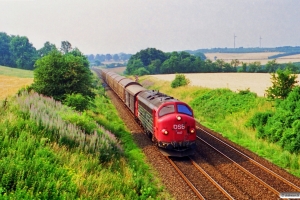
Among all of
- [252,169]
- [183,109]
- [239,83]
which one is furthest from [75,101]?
[239,83]

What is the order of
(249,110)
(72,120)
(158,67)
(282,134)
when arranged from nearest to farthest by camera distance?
(72,120) < (282,134) < (249,110) < (158,67)

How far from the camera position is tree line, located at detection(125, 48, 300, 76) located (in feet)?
313

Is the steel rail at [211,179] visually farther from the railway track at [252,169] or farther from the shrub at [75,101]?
A: the shrub at [75,101]

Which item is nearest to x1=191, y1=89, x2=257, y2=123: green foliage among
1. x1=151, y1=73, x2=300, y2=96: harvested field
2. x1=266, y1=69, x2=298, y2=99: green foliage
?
x1=151, y1=73, x2=300, y2=96: harvested field

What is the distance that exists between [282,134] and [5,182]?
15085mm

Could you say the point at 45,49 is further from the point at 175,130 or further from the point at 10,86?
the point at 175,130

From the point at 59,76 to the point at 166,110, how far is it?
9545 millimetres

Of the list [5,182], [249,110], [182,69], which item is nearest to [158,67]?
[182,69]

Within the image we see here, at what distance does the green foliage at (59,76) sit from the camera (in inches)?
814

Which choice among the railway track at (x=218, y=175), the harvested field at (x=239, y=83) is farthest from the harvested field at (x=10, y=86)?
the harvested field at (x=239, y=83)

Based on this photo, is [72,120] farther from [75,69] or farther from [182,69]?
[182,69]

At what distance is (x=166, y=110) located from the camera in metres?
15.5

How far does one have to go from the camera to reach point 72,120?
44.9 feet

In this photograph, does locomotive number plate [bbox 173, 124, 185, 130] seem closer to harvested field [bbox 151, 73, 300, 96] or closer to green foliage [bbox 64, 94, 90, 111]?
green foliage [bbox 64, 94, 90, 111]
